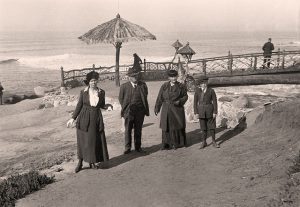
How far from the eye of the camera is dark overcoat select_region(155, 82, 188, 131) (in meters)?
9.06

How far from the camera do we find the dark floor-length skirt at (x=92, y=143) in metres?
7.90

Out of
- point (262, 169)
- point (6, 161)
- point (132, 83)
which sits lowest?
point (6, 161)

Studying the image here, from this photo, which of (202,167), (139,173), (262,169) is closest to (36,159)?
(139,173)

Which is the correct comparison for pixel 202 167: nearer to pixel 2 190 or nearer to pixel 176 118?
pixel 176 118

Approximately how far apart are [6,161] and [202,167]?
17.6ft

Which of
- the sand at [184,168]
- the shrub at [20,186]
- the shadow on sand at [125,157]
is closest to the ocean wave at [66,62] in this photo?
the sand at [184,168]

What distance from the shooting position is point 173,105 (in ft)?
29.9

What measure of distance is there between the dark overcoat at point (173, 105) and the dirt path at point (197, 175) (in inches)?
22.9

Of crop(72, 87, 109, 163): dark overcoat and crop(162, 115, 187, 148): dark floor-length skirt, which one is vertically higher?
crop(72, 87, 109, 163): dark overcoat

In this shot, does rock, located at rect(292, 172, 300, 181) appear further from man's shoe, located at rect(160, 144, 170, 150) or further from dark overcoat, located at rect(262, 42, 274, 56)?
dark overcoat, located at rect(262, 42, 274, 56)

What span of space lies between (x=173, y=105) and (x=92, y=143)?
205cm

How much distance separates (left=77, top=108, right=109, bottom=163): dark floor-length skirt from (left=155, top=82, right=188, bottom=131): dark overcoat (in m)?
1.61

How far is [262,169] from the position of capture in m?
7.09

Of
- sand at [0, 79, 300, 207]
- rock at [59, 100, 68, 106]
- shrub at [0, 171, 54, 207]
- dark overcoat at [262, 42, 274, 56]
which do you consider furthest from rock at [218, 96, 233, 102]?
dark overcoat at [262, 42, 274, 56]
